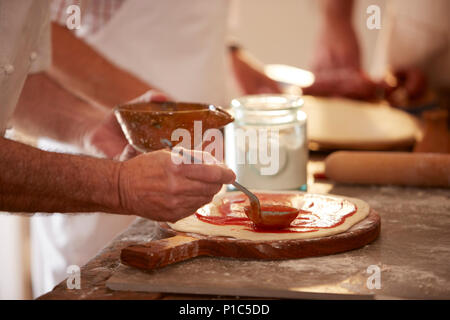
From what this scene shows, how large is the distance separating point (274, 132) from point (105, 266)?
0.55m

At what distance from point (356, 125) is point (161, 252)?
1263mm

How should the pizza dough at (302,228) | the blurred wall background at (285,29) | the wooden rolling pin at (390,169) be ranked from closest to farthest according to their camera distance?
the pizza dough at (302,228)
the wooden rolling pin at (390,169)
the blurred wall background at (285,29)

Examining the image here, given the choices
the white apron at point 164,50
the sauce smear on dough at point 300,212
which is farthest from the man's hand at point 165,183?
the white apron at point 164,50

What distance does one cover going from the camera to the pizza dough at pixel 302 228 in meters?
1.06

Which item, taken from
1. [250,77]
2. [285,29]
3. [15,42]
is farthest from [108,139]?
[285,29]

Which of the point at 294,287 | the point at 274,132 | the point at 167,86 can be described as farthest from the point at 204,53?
the point at 294,287

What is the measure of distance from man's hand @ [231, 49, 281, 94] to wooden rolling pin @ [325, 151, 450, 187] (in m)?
1.06

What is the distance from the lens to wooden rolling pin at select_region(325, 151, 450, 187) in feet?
4.96

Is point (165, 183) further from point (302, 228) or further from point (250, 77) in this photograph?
point (250, 77)

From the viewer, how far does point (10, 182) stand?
3.12 feet

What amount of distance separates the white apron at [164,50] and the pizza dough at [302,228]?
1.06 meters

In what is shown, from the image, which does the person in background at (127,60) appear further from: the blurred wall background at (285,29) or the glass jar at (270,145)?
the blurred wall background at (285,29)

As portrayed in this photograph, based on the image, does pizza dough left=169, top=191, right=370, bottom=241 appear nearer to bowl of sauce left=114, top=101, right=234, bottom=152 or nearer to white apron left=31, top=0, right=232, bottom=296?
bowl of sauce left=114, top=101, right=234, bottom=152

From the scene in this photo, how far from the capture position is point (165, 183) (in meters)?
0.96
